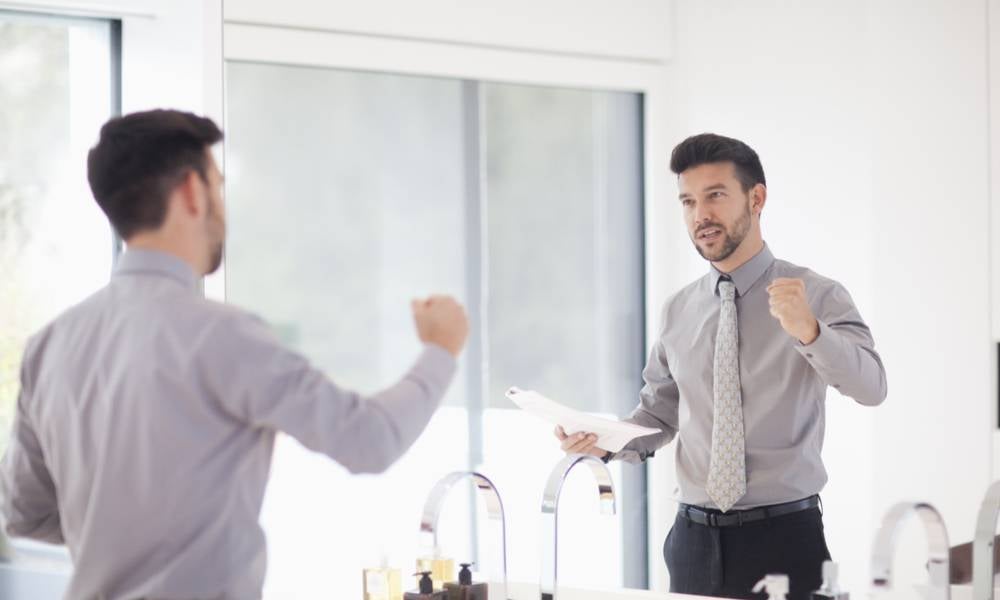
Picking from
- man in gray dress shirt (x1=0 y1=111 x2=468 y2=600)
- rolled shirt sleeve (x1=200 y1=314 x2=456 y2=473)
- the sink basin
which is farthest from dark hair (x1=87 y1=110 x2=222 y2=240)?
the sink basin

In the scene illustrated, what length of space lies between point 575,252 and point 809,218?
1.02 meters

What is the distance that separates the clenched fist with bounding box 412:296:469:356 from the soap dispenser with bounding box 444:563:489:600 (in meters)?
0.74

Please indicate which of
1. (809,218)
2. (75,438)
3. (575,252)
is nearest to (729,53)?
(809,218)

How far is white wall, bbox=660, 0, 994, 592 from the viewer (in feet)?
7.41

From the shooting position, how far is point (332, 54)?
3012 mm

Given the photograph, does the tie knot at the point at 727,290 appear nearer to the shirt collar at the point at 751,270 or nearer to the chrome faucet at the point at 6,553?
the shirt collar at the point at 751,270

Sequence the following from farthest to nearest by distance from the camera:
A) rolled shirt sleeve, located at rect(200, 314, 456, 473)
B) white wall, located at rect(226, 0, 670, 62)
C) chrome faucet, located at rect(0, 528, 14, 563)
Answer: chrome faucet, located at rect(0, 528, 14, 563)
white wall, located at rect(226, 0, 670, 62)
rolled shirt sleeve, located at rect(200, 314, 456, 473)

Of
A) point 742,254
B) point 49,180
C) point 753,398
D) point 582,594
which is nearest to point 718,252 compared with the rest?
point 742,254

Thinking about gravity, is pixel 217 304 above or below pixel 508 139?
below

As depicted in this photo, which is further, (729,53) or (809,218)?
(729,53)

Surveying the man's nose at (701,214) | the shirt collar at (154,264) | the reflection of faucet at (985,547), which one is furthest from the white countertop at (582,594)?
the shirt collar at (154,264)

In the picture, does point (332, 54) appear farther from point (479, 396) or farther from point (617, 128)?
point (479, 396)

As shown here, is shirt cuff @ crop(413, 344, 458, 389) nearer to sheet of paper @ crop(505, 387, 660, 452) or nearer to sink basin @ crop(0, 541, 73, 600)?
sheet of paper @ crop(505, 387, 660, 452)

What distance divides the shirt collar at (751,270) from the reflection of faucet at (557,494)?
1.58 feet
